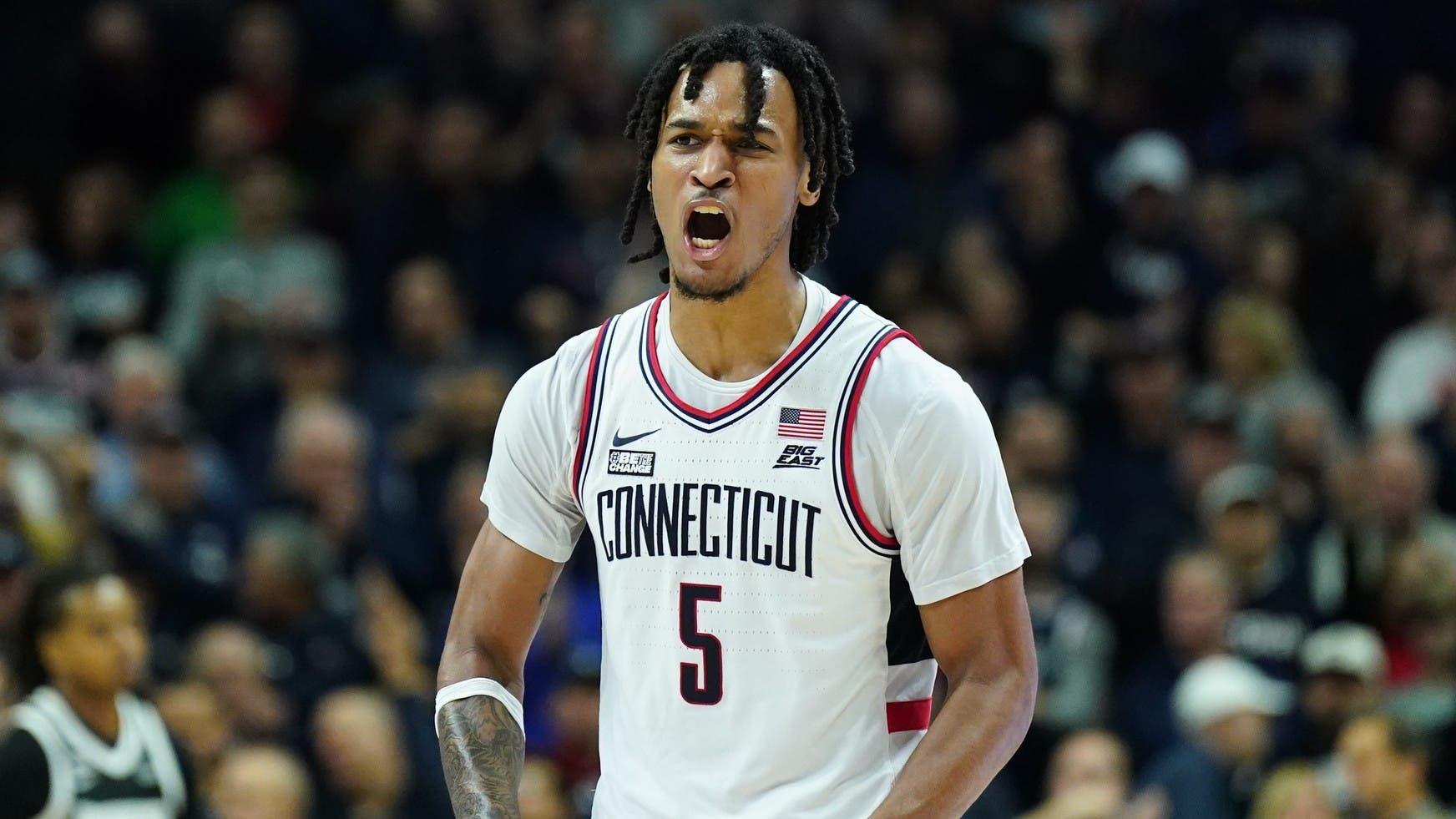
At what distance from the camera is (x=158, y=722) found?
21.2 ft

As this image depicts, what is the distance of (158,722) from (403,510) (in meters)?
3.54

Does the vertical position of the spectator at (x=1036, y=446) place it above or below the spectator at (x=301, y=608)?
above

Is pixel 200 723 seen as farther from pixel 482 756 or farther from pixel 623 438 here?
pixel 623 438

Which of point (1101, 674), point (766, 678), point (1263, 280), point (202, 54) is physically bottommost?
point (1101, 674)

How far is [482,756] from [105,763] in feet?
8.39

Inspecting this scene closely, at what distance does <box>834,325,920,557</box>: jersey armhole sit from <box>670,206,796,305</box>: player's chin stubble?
0.90 ft

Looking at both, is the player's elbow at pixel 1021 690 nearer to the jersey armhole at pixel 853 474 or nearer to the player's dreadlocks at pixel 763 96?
the jersey armhole at pixel 853 474

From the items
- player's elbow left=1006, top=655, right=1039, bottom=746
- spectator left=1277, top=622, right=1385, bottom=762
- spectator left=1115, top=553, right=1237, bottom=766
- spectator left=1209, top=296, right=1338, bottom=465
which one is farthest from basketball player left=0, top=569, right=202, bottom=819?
spectator left=1209, top=296, right=1338, bottom=465

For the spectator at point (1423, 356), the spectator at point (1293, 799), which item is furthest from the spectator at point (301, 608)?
the spectator at point (1423, 356)

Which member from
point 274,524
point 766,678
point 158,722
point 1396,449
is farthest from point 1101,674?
point 766,678

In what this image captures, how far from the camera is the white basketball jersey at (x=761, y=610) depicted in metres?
3.90

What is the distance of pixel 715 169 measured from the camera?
12.8 feet

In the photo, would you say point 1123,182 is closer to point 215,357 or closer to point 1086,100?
point 1086,100

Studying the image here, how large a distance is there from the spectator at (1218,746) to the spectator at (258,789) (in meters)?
3.44
